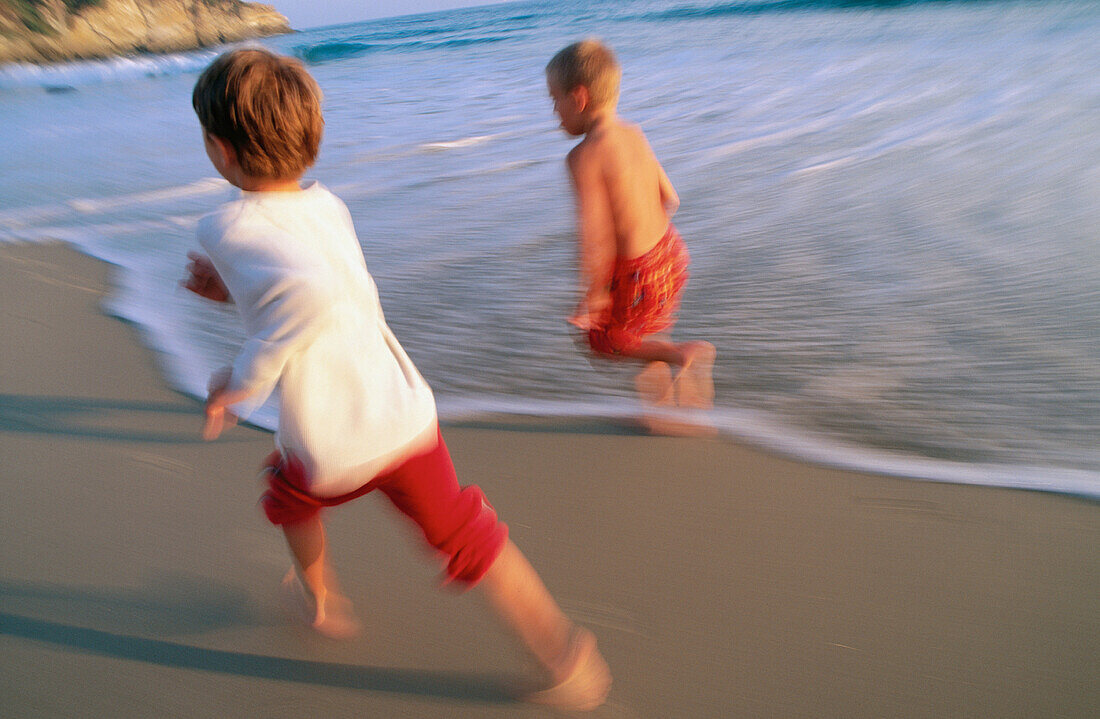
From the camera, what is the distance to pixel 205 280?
4.56ft

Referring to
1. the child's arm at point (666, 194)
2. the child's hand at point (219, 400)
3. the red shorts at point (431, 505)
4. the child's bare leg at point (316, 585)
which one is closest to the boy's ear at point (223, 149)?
the child's hand at point (219, 400)

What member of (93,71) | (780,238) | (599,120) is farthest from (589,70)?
(93,71)

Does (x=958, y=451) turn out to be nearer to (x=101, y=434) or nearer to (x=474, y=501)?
(x=474, y=501)

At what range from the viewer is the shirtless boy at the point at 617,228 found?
2252 mm

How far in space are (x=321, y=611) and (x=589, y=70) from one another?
160cm

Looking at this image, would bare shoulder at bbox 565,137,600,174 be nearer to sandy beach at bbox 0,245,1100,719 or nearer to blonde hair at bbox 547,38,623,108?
blonde hair at bbox 547,38,623,108

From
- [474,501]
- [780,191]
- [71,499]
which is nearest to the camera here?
[474,501]

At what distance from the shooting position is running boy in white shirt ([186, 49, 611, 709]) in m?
1.23

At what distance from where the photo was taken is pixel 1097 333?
2.87m

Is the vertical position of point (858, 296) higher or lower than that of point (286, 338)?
lower

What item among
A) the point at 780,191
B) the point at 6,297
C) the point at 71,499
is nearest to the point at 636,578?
the point at 71,499

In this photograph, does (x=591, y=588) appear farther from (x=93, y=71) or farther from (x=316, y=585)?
(x=93, y=71)

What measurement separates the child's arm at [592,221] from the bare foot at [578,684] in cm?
104

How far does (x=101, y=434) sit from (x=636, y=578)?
181 centimetres
